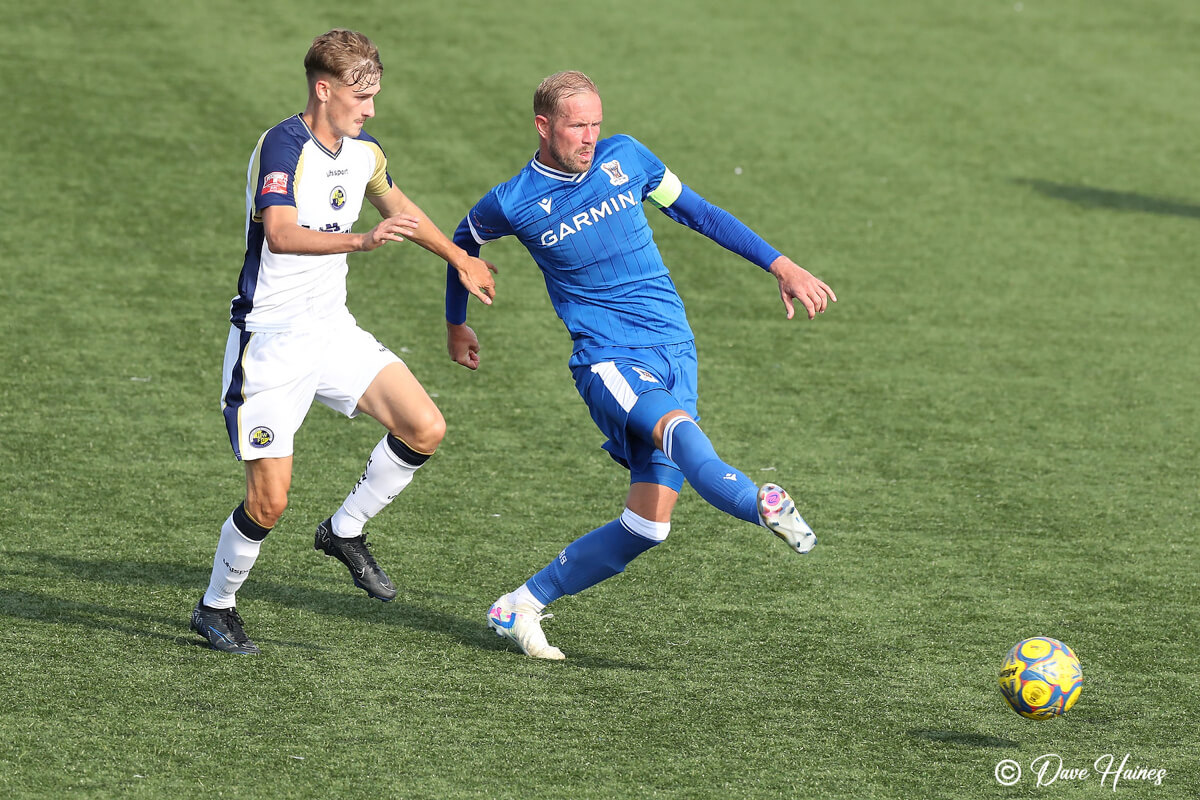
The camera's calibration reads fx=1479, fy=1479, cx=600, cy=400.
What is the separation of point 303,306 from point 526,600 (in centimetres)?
127

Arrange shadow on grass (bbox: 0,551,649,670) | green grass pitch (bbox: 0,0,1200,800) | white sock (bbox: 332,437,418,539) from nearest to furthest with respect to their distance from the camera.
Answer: green grass pitch (bbox: 0,0,1200,800) < shadow on grass (bbox: 0,551,649,670) < white sock (bbox: 332,437,418,539)

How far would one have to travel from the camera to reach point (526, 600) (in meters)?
5.16

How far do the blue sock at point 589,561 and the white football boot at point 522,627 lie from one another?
9 cm

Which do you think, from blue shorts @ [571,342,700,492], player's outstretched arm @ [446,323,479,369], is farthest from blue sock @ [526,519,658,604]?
player's outstretched arm @ [446,323,479,369]

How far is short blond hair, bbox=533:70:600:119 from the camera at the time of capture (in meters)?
4.90

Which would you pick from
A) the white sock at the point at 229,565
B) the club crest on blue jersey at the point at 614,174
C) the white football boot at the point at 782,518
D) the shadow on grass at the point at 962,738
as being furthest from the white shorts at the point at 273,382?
the shadow on grass at the point at 962,738

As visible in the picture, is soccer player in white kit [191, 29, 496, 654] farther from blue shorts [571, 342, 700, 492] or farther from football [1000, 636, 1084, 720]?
football [1000, 636, 1084, 720]

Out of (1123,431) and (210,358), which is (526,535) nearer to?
(210,358)

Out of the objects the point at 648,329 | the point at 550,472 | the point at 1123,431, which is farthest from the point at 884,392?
the point at 648,329

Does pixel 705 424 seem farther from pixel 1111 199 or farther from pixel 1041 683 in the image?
pixel 1111 199

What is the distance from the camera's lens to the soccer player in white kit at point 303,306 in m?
4.79

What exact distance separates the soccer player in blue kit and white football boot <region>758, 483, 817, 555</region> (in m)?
0.75

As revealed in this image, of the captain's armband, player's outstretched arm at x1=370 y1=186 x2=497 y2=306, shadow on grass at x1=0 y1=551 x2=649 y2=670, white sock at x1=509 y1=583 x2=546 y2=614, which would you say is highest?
the captain's armband

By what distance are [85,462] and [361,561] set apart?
2.13m
